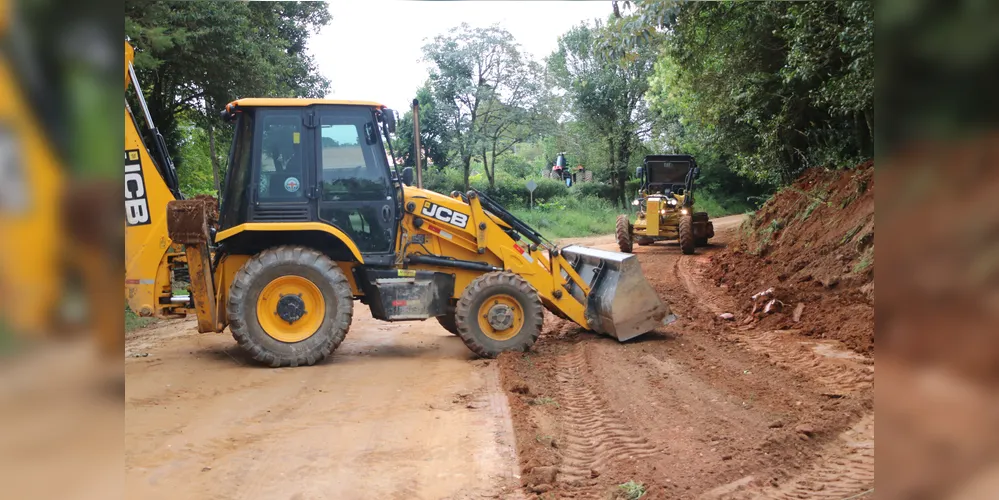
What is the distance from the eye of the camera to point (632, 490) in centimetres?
434

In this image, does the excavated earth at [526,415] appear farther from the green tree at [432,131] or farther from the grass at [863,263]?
the green tree at [432,131]

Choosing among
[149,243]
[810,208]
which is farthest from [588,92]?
[149,243]

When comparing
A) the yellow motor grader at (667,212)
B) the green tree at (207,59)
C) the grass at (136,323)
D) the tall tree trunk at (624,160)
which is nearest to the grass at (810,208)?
the yellow motor grader at (667,212)

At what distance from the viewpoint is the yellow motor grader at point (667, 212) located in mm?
21250

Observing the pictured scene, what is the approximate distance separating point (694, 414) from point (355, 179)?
452 centimetres

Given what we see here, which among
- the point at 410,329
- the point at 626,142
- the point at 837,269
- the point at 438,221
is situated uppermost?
the point at 626,142
